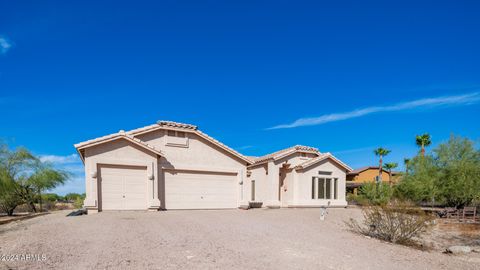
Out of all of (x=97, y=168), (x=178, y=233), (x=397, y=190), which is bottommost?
(x=397, y=190)

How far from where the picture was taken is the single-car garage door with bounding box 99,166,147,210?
50.5 feet

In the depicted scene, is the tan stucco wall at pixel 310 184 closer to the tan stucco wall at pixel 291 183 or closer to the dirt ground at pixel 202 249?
the tan stucco wall at pixel 291 183

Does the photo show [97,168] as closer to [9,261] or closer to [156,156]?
[156,156]

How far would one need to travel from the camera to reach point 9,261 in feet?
19.1

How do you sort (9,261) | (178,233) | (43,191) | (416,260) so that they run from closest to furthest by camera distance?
(9,261) → (416,260) → (178,233) → (43,191)

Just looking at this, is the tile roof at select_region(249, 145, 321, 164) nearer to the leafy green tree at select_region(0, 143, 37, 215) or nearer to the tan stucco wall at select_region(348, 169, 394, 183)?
the leafy green tree at select_region(0, 143, 37, 215)

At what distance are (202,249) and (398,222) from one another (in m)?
7.53

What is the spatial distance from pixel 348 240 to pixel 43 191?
88.9 ft

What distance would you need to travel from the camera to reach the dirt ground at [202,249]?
6137 millimetres

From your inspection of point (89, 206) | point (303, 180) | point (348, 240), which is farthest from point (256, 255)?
point (303, 180)

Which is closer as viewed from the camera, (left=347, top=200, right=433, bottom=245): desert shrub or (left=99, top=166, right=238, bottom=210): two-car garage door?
(left=347, top=200, right=433, bottom=245): desert shrub

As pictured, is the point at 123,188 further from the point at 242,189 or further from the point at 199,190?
A: the point at 242,189

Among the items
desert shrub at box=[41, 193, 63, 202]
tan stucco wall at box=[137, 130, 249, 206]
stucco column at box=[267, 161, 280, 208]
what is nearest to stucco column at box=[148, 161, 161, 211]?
tan stucco wall at box=[137, 130, 249, 206]

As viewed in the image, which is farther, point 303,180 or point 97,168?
point 303,180
